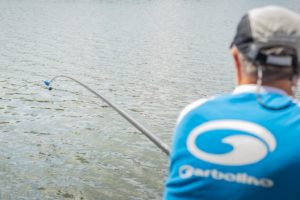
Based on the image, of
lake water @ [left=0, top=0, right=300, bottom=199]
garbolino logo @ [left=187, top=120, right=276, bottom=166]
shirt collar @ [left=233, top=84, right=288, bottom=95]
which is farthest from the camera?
lake water @ [left=0, top=0, right=300, bottom=199]

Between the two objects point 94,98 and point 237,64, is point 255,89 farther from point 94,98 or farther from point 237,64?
point 94,98

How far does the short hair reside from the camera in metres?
2.43

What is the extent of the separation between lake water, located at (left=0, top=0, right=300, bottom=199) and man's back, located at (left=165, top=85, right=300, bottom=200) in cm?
818

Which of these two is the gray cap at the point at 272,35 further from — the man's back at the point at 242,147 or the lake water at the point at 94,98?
the lake water at the point at 94,98

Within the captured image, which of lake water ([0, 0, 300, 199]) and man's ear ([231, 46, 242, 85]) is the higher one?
man's ear ([231, 46, 242, 85])

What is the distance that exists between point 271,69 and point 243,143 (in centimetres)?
42

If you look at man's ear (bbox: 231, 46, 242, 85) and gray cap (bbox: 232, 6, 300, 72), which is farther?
man's ear (bbox: 231, 46, 242, 85)

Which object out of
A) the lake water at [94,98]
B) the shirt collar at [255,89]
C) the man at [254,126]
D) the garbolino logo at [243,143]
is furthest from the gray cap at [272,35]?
the lake water at [94,98]

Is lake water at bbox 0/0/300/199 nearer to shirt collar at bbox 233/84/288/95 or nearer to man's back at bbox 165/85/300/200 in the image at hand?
man's back at bbox 165/85/300/200

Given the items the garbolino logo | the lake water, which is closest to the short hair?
the garbolino logo

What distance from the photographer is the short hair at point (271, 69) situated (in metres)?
2.43

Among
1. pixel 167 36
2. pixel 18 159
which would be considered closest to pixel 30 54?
pixel 167 36

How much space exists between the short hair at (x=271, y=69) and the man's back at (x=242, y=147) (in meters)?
0.07

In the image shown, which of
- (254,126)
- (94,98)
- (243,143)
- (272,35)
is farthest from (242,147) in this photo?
(94,98)
